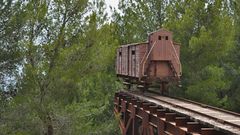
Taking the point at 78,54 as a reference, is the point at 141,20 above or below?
above

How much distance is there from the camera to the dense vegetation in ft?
41.3

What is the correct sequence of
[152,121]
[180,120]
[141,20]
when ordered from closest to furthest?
[180,120] → [152,121] → [141,20]

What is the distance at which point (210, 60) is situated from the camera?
72.7ft

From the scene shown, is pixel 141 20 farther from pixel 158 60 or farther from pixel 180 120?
pixel 180 120

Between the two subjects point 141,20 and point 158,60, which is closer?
point 158,60

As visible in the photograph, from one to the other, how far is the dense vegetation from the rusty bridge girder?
1.11 meters

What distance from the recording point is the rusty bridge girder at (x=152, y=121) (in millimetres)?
8836

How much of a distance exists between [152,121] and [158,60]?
5.69m

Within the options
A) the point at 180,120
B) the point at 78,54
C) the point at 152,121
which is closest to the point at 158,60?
the point at 78,54

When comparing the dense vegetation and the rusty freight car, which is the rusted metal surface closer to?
the rusty freight car

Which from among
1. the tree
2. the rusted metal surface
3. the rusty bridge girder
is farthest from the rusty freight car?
the tree

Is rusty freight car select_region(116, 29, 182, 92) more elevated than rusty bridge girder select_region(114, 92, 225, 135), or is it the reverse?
rusty freight car select_region(116, 29, 182, 92)

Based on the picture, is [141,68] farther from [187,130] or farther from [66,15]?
[187,130]

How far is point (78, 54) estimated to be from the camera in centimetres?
1570
